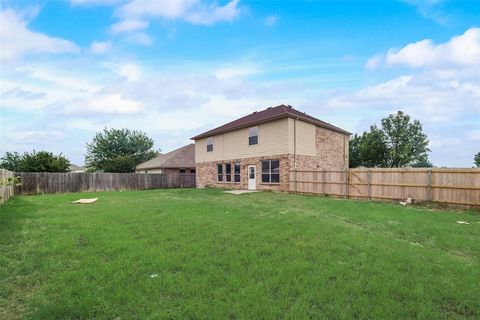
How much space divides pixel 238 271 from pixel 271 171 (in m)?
15.3

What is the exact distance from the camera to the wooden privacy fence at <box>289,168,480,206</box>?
440 inches

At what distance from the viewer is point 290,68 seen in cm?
1579

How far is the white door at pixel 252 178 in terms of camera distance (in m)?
20.3

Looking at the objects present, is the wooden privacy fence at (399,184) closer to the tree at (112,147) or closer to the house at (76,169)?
the tree at (112,147)

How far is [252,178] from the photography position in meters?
20.6

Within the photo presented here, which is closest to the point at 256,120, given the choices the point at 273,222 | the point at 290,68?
the point at 290,68

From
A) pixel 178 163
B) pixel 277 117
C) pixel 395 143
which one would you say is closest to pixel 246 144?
pixel 277 117

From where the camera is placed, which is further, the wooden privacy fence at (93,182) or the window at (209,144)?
the window at (209,144)

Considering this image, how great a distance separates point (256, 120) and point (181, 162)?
1370 cm

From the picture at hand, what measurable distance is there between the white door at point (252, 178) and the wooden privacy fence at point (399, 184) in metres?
3.64

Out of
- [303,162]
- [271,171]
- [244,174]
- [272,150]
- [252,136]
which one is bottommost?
[244,174]

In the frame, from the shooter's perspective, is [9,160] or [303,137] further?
[9,160]

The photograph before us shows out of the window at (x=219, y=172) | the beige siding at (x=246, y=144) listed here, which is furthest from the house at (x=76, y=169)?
the window at (x=219, y=172)

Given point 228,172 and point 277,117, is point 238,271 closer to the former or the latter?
point 277,117
